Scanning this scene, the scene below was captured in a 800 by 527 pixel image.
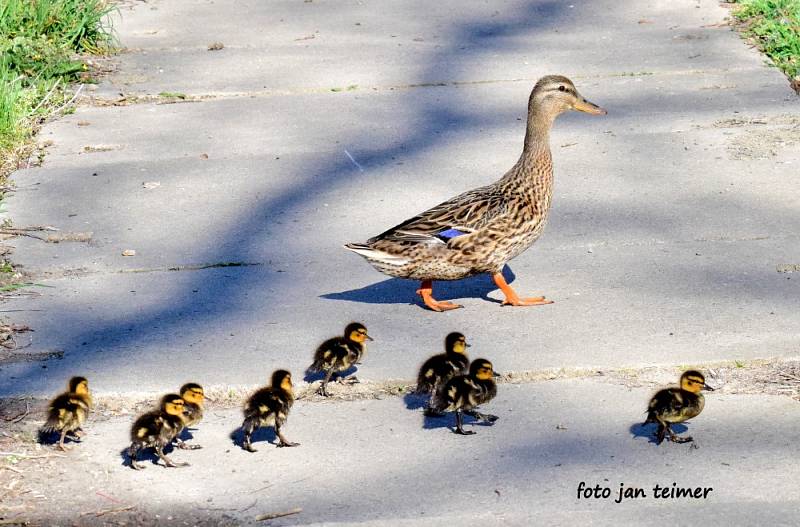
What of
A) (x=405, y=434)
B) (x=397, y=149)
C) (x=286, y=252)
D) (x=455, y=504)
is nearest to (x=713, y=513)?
(x=455, y=504)

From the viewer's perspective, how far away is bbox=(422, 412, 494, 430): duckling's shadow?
575 centimetres

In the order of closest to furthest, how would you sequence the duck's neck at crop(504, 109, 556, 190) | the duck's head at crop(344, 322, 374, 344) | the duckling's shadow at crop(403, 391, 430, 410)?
the duckling's shadow at crop(403, 391, 430, 410), the duck's head at crop(344, 322, 374, 344), the duck's neck at crop(504, 109, 556, 190)

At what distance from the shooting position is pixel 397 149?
9.70m

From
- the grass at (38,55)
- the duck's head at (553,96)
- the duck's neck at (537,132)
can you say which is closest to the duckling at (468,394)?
the duck's neck at (537,132)

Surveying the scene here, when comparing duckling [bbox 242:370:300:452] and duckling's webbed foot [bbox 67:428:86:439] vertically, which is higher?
duckling [bbox 242:370:300:452]

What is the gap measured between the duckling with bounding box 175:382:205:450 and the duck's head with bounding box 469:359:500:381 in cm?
122

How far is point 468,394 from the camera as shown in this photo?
18.1ft

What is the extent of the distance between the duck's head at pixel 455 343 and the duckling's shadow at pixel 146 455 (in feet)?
4.75

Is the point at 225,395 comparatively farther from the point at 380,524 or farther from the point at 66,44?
the point at 66,44

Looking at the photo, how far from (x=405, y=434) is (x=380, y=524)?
82 cm

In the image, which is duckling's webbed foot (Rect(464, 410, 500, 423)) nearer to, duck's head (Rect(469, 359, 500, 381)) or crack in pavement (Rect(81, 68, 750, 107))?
duck's head (Rect(469, 359, 500, 381))

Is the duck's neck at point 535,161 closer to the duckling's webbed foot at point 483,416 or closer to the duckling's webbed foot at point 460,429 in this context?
the duckling's webbed foot at point 483,416

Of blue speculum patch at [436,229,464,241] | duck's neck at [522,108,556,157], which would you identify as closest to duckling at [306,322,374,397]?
blue speculum patch at [436,229,464,241]

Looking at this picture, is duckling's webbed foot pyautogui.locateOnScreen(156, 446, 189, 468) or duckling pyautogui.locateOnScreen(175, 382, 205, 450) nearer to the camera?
duckling's webbed foot pyautogui.locateOnScreen(156, 446, 189, 468)
